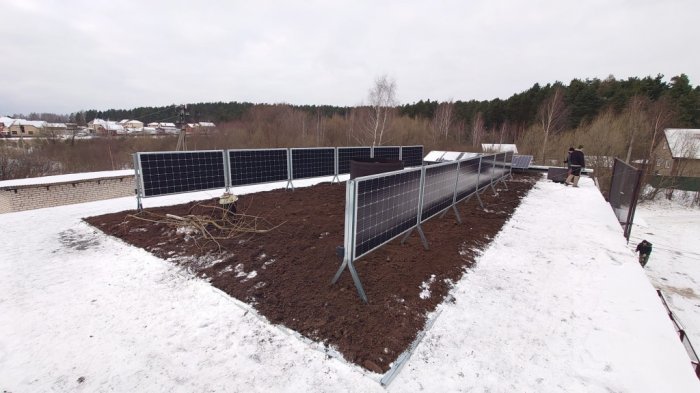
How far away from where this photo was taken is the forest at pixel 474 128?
75.8ft

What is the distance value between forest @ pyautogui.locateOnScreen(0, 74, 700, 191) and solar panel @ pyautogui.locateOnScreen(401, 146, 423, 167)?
1112 centimetres

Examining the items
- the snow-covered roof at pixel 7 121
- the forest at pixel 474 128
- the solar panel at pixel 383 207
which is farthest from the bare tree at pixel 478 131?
the snow-covered roof at pixel 7 121

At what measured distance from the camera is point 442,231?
573 cm

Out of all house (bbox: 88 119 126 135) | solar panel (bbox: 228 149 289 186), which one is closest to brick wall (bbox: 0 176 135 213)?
solar panel (bbox: 228 149 289 186)

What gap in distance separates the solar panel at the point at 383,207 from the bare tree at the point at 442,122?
125 ft

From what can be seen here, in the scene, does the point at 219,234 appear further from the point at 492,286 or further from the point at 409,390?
the point at 492,286

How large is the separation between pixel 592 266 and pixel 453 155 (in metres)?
16.6

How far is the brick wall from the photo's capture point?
7.97 meters

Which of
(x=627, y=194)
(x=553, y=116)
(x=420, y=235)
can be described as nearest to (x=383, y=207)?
(x=420, y=235)

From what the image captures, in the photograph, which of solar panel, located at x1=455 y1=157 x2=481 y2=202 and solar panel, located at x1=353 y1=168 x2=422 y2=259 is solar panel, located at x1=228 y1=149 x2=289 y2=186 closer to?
solar panel, located at x1=455 y1=157 x2=481 y2=202

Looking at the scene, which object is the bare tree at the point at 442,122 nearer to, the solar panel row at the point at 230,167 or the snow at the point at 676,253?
the snow at the point at 676,253

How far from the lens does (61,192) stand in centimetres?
894

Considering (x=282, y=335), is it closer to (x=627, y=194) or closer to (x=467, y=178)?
(x=467, y=178)

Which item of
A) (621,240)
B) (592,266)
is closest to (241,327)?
(592,266)
